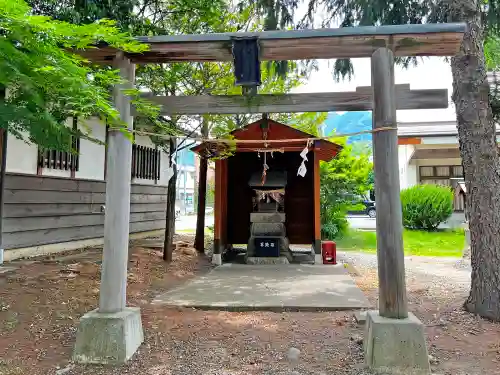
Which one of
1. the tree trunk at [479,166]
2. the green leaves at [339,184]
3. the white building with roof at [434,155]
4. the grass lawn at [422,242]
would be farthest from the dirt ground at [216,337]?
the white building with roof at [434,155]

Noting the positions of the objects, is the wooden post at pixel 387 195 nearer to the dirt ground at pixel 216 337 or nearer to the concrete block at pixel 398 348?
the concrete block at pixel 398 348

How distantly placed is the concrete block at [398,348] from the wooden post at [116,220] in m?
2.50

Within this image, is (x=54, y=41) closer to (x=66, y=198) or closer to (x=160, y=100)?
(x=160, y=100)

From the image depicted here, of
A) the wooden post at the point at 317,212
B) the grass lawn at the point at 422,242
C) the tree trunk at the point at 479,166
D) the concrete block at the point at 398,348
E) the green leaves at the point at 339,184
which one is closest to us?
the concrete block at the point at 398,348

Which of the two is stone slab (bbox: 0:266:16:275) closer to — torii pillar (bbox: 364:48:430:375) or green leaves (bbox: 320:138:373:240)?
torii pillar (bbox: 364:48:430:375)

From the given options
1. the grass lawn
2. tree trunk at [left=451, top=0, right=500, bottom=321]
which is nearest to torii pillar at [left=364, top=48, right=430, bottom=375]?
tree trunk at [left=451, top=0, right=500, bottom=321]

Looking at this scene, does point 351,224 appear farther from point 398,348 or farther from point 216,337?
point 398,348

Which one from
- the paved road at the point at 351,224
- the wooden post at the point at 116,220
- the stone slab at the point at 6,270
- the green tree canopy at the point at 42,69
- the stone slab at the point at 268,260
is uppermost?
the green tree canopy at the point at 42,69

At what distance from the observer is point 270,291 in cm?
593

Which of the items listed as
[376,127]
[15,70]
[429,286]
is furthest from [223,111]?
[429,286]

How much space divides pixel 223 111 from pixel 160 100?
73cm

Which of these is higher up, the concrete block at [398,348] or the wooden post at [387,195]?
the wooden post at [387,195]

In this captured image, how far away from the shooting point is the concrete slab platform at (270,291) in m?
5.07

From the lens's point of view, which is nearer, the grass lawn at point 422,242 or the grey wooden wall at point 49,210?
the grey wooden wall at point 49,210
